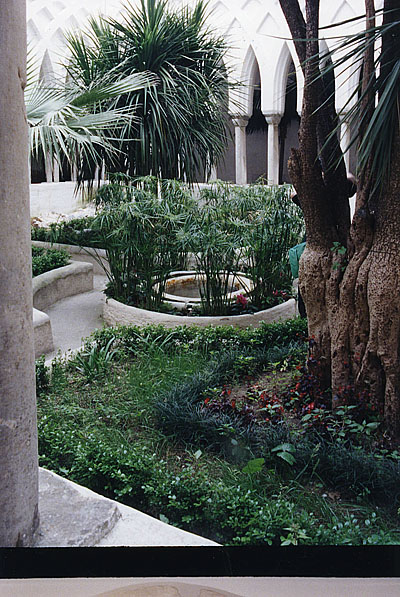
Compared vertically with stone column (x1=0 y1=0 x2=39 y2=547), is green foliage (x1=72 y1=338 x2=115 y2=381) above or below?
below

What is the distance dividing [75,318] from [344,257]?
147 centimetres

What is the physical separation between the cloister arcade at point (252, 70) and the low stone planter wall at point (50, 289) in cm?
67

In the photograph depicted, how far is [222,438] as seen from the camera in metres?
2.48

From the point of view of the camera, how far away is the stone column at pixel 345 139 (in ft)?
7.78

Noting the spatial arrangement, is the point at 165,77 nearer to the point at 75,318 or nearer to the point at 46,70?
the point at 46,70

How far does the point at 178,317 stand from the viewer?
325 cm

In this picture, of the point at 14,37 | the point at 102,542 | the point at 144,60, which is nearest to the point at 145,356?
the point at 102,542

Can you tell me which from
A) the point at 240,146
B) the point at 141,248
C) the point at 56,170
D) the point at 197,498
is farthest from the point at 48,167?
the point at 197,498

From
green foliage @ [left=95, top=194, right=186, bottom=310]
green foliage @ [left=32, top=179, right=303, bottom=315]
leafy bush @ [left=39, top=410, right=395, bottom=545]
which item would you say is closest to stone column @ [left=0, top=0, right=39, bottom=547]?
leafy bush @ [left=39, top=410, right=395, bottom=545]

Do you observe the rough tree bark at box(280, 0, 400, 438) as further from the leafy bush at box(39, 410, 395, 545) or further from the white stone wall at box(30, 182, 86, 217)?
the white stone wall at box(30, 182, 86, 217)

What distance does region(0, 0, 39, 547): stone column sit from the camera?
1.72 meters

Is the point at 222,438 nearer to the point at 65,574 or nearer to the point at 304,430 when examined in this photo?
the point at 304,430

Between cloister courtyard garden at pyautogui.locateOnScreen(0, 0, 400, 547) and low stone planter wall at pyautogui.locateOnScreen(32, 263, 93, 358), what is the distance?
2cm

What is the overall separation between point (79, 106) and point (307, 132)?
1.10m
